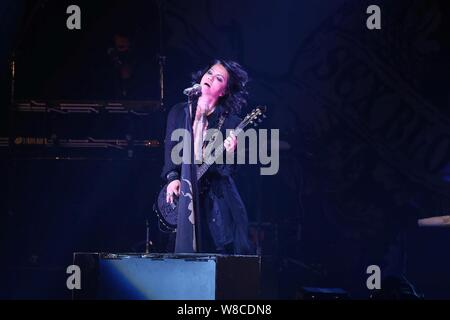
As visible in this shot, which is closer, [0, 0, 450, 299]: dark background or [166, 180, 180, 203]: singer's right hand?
[166, 180, 180, 203]: singer's right hand

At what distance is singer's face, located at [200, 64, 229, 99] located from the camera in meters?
5.72

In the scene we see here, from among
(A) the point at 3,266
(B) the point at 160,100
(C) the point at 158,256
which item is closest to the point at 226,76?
(B) the point at 160,100

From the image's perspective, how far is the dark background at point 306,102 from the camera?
20.9 ft

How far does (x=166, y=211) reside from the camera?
545 centimetres

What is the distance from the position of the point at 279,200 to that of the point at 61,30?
2.78 m

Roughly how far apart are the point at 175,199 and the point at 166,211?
0.48 feet

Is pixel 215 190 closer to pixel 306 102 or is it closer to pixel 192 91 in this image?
pixel 192 91

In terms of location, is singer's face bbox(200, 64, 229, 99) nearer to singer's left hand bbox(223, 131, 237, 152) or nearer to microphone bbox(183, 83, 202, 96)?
singer's left hand bbox(223, 131, 237, 152)

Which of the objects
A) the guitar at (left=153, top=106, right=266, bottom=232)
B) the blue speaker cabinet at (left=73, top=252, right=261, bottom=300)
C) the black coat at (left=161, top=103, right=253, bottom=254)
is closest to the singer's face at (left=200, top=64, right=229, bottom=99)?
the black coat at (left=161, top=103, right=253, bottom=254)

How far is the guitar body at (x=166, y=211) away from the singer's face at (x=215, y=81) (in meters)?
0.91

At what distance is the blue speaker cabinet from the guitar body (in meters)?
2.10

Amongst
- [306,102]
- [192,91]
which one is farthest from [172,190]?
[306,102]

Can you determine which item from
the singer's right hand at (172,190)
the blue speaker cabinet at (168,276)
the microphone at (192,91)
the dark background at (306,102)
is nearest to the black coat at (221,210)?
the singer's right hand at (172,190)
